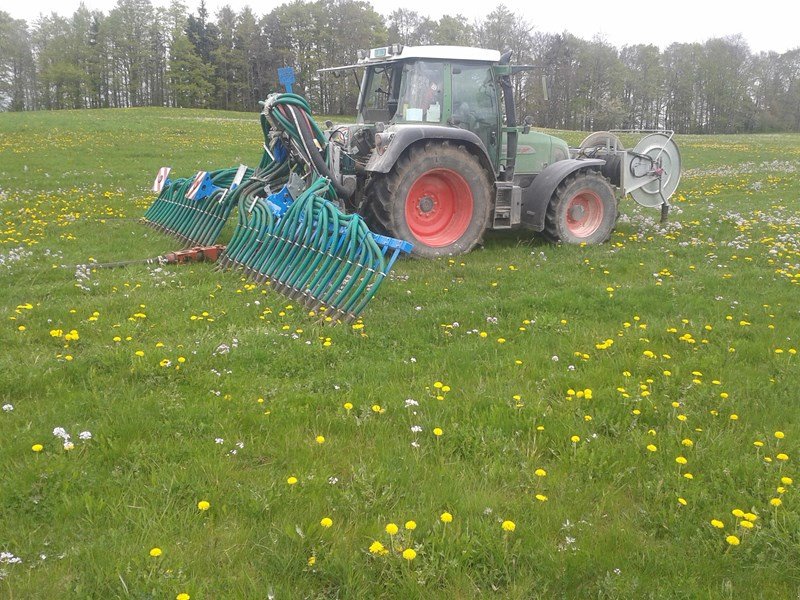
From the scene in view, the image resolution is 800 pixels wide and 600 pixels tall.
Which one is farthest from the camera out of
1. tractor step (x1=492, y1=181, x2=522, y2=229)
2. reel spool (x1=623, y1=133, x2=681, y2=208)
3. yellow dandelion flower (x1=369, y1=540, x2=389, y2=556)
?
reel spool (x1=623, y1=133, x2=681, y2=208)

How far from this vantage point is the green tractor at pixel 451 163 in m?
7.46

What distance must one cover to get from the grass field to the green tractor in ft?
3.50

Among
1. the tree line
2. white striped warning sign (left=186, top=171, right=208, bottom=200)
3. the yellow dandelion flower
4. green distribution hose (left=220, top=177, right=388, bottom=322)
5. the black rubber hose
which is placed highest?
the tree line

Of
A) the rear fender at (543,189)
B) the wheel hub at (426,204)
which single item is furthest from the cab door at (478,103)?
the wheel hub at (426,204)

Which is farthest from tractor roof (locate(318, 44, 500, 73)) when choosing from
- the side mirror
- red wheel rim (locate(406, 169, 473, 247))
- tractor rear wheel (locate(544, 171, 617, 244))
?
tractor rear wheel (locate(544, 171, 617, 244))

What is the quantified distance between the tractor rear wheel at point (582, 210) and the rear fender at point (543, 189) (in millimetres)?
135

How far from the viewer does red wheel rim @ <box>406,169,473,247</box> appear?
7.80 metres

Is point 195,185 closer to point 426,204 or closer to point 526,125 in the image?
point 426,204

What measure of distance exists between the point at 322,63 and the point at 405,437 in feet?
193

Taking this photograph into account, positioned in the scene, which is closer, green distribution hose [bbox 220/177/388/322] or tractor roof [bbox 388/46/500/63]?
green distribution hose [bbox 220/177/388/322]

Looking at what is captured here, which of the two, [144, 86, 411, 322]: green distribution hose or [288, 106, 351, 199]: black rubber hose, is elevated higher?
[288, 106, 351, 199]: black rubber hose

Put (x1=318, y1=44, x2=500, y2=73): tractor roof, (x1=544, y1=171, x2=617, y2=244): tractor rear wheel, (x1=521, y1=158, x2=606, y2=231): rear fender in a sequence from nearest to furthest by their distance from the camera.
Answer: (x1=318, y1=44, x2=500, y2=73): tractor roof → (x1=521, y1=158, x2=606, y2=231): rear fender → (x1=544, y1=171, x2=617, y2=244): tractor rear wheel

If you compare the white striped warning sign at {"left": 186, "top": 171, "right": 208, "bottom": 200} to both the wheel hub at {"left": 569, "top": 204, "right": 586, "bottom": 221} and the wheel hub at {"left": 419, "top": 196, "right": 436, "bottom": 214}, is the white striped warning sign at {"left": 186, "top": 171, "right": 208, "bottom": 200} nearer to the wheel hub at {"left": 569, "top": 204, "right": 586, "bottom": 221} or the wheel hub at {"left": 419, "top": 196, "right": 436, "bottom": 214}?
the wheel hub at {"left": 419, "top": 196, "right": 436, "bottom": 214}

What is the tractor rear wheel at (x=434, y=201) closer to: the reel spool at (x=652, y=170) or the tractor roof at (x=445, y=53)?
the tractor roof at (x=445, y=53)
